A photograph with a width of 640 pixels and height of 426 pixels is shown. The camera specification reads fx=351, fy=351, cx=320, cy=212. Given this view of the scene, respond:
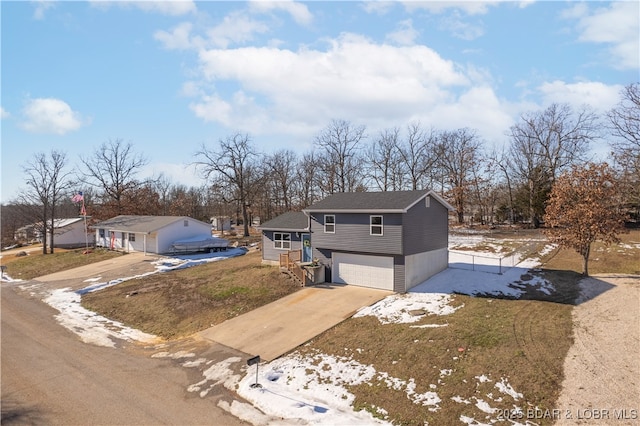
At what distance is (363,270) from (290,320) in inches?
239

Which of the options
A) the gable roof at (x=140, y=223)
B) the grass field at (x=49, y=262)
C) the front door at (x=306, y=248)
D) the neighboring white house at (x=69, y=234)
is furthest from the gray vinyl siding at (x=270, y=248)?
the neighboring white house at (x=69, y=234)

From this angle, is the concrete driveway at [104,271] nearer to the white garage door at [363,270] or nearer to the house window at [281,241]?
the house window at [281,241]

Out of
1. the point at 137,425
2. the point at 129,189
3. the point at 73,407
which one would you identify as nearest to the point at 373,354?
the point at 137,425

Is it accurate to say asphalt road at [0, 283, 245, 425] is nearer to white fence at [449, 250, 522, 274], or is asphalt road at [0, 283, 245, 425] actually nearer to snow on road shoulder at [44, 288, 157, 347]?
snow on road shoulder at [44, 288, 157, 347]

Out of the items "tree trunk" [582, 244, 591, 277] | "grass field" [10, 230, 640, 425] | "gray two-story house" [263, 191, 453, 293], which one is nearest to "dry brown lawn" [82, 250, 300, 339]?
"grass field" [10, 230, 640, 425]

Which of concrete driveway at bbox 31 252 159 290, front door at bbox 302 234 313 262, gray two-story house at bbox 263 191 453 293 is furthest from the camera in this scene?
concrete driveway at bbox 31 252 159 290

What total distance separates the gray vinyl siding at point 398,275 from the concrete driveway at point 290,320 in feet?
1.88

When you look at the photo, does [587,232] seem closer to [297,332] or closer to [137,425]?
[297,332]

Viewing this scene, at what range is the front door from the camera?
23.8 meters

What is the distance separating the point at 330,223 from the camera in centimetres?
2131

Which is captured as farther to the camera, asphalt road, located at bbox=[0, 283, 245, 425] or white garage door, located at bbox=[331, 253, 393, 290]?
white garage door, located at bbox=[331, 253, 393, 290]

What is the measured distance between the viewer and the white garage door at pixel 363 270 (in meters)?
19.4

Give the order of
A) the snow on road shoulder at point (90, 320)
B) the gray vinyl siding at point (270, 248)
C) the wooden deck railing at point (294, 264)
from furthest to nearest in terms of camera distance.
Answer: the gray vinyl siding at point (270, 248) → the wooden deck railing at point (294, 264) → the snow on road shoulder at point (90, 320)

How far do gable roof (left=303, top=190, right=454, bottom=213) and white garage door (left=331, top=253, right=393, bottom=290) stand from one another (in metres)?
2.78
